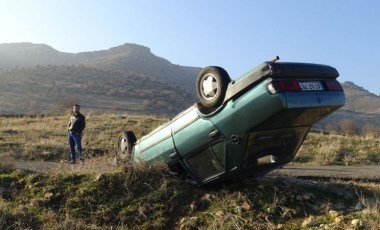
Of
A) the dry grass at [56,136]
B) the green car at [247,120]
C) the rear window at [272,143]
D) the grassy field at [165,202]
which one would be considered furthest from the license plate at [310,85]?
the dry grass at [56,136]

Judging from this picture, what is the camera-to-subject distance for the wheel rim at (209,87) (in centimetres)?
550

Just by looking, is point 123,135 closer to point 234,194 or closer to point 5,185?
point 5,185

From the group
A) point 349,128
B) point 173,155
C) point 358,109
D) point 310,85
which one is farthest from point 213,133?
point 358,109

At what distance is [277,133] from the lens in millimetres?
5555

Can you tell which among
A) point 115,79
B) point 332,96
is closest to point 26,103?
point 115,79

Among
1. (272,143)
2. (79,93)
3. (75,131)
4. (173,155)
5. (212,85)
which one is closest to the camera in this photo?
(212,85)

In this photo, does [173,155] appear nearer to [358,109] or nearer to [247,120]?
[247,120]

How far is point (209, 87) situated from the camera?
220 inches

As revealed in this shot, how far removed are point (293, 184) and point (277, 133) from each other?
1.22m

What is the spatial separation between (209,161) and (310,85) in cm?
160

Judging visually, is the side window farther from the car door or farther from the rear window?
the rear window

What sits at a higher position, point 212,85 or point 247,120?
point 212,85

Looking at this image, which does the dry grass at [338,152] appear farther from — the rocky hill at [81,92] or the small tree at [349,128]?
the rocky hill at [81,92]

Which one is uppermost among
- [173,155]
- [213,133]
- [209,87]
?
[209,87]
